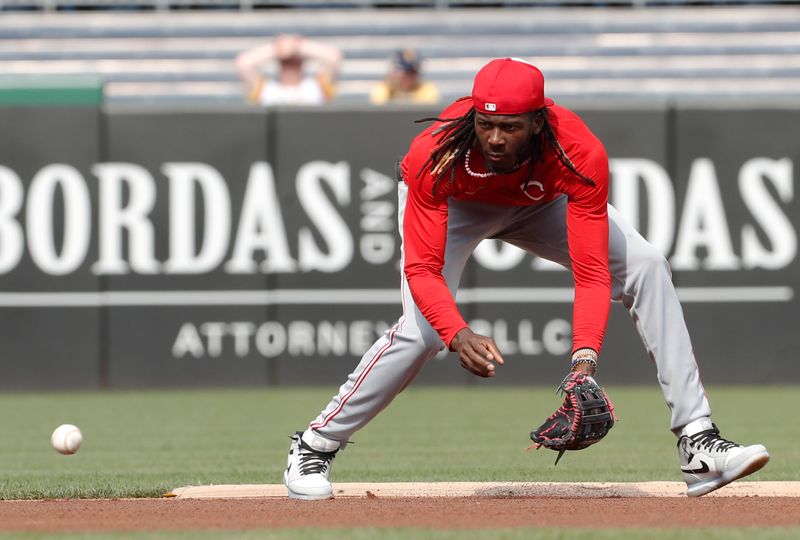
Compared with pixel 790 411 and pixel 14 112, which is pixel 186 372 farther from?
pixel 790 411

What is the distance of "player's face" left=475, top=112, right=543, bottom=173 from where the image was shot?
193 inches

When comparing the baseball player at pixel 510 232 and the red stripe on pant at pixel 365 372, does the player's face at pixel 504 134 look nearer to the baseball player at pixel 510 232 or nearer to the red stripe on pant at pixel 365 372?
the baseball player at pixel 510 232

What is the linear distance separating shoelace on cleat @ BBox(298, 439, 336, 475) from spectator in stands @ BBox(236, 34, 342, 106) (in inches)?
269

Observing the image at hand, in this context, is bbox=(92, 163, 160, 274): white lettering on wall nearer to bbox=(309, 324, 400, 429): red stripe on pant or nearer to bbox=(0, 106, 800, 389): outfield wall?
bbox=(0, 106, 800, 389): outfield wall

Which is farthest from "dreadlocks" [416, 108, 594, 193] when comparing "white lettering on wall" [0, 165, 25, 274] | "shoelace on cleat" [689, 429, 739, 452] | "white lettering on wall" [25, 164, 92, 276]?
"white lettering on wall" [0, 165, 25, 274]

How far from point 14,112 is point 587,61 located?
250 inches

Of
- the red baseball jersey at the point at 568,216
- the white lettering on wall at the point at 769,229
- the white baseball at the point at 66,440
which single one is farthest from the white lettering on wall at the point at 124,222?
the red baseball jersey at the point at 568,216

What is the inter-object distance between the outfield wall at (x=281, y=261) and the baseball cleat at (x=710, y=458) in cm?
571

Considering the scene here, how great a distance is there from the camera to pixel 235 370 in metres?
11.2

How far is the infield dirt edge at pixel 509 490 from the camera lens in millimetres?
5566

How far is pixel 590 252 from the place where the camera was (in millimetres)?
5164

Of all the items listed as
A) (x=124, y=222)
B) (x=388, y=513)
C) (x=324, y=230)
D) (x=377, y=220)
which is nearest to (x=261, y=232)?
(x=324, y=230)

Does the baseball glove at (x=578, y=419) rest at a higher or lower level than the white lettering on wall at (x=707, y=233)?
higher

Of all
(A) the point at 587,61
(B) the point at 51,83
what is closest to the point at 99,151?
(B) the point at 51,83
